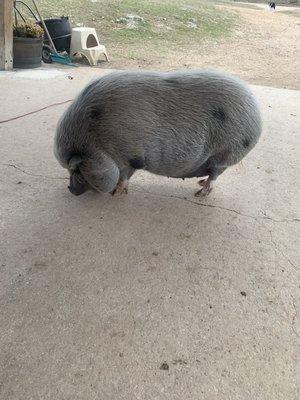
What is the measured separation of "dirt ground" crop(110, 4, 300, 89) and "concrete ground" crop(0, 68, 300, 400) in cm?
536

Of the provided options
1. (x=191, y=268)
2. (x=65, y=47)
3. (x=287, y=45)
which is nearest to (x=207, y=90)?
(x=191, y=268)

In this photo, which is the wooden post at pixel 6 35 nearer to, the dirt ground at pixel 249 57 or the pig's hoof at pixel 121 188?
the dirt ground at pixel 249 57

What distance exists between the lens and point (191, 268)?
8.03 feet

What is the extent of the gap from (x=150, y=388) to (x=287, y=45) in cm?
1260

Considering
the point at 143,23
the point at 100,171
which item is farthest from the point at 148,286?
the point at 143,23

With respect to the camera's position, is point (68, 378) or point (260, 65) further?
point (260, 65)

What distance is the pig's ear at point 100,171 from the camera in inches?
101

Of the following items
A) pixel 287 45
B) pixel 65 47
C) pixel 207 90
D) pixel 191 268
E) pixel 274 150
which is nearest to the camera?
pixel 191 268

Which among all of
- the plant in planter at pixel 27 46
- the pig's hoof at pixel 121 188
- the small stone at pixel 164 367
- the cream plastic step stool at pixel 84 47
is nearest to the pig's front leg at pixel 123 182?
the pig's hoof at pixel 121 188

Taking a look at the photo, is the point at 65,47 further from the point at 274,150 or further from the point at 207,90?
the point at 207,90

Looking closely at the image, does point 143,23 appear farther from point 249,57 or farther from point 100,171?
point 100,171

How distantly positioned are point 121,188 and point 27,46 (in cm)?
430

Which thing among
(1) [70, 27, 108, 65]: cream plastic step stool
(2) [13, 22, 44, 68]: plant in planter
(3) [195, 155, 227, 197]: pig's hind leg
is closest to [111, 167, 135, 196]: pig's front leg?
(3) [195, 155, 227, 197]: pig's hind leg

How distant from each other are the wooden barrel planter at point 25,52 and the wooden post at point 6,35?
0.57 ft
